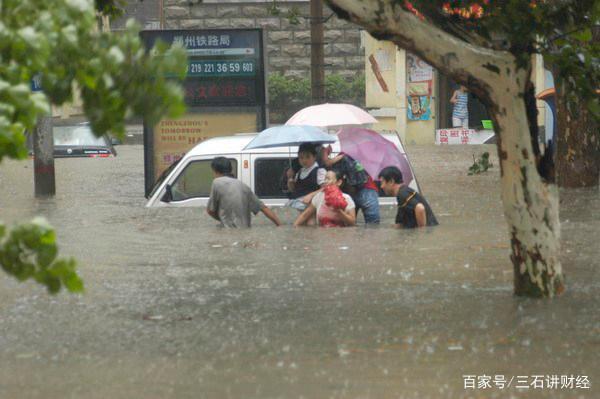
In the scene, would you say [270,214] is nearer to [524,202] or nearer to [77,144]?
[524,202]

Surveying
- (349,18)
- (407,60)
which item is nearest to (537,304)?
(349,18)

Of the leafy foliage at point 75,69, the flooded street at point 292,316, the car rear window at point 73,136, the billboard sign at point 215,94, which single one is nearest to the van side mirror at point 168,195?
the flooded street at point 292,316

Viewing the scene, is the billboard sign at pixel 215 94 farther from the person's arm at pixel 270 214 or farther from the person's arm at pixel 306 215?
the person's arm at pixel 306 215

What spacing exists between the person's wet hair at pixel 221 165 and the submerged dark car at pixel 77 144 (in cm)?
1575

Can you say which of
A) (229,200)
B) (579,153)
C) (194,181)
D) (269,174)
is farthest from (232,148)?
(579,153)

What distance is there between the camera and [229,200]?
13.5m

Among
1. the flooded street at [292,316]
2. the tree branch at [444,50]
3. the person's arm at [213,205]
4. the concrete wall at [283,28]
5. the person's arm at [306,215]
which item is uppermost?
the concrete wall at [283,28]

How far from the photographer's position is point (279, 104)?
39156 millimetres

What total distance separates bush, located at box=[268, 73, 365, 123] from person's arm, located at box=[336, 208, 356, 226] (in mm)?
24657

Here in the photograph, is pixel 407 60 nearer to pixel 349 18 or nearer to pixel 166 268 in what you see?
pixel 166 268

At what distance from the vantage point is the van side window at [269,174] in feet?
46.7

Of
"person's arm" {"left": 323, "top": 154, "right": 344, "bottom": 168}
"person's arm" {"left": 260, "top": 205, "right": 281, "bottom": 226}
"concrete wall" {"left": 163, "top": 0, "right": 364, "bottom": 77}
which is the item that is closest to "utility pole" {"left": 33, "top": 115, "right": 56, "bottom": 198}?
"person's arm" {"left": 260, "top": 205, "right": 281, "bottom": 226}

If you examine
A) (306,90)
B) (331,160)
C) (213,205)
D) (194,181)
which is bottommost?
(213,205)

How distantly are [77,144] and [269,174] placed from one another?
15.4m
